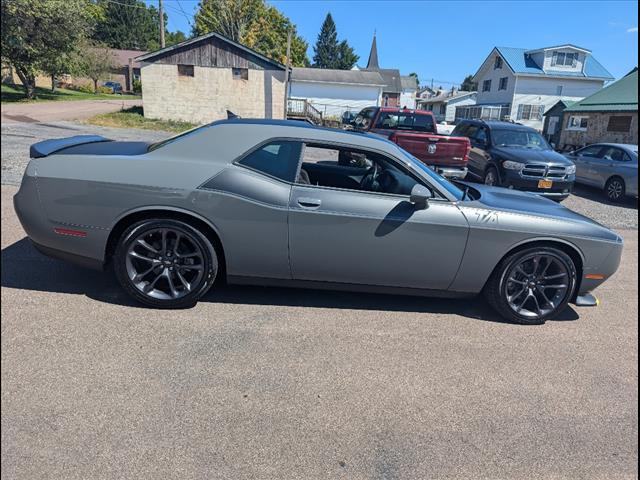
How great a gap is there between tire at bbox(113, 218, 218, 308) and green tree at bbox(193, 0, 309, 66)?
175 feet

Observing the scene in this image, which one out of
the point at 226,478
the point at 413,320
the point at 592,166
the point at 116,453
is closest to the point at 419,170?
the point at 413,320

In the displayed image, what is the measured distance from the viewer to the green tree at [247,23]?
52281 mm

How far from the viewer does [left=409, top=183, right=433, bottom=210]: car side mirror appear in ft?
11.1

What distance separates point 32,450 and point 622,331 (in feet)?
14.7

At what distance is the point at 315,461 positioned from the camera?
7.23 ft

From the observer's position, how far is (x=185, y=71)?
23.0 metres

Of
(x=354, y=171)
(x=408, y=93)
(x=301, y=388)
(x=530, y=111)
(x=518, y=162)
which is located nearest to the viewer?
(x=301, y=388)

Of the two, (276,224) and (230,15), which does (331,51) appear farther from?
(276,224)

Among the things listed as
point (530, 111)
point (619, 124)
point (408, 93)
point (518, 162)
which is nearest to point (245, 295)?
point (518, 162)

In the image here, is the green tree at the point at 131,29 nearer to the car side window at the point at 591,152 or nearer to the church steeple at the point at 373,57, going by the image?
the church steeple at the point at 373,57

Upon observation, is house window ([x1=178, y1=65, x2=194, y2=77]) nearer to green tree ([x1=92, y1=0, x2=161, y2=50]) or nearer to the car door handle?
the car door handle

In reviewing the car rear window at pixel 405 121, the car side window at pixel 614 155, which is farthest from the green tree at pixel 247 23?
the car side window at pixel 614 155

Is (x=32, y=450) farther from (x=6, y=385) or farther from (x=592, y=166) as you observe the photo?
(x=592, y=166)

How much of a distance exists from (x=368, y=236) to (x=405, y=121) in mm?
9142
